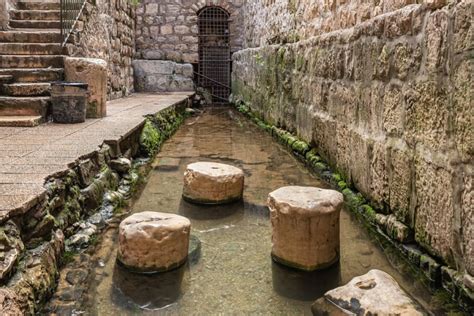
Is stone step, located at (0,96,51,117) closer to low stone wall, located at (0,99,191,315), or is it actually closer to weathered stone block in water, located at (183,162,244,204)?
low stone wall, located at (0,99,191,315)

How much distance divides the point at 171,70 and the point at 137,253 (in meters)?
9.54

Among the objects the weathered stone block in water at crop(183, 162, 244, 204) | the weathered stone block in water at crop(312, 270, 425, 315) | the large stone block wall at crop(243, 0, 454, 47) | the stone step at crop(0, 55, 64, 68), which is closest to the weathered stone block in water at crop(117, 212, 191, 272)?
the weathered stone block in water at crop(312, 270, 425, 315)

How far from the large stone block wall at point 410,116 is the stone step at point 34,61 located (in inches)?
127

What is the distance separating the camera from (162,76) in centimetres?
1142

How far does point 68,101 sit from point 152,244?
3.07 meters

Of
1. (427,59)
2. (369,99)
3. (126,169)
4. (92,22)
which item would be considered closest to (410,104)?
(427,59)

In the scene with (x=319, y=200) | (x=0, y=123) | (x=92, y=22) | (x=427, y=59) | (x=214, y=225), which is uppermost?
(x=92, y=22)

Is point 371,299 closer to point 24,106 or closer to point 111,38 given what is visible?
point 24,106

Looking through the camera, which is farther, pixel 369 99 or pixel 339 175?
pixel 339 175

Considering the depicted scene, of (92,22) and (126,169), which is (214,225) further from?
(92,22)

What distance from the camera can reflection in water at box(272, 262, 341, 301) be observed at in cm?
233

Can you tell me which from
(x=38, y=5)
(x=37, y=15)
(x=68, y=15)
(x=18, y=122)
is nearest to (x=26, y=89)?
(x=18, y=122)

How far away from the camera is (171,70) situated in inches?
457

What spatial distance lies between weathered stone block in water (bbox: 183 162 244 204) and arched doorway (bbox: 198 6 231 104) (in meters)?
8.78
